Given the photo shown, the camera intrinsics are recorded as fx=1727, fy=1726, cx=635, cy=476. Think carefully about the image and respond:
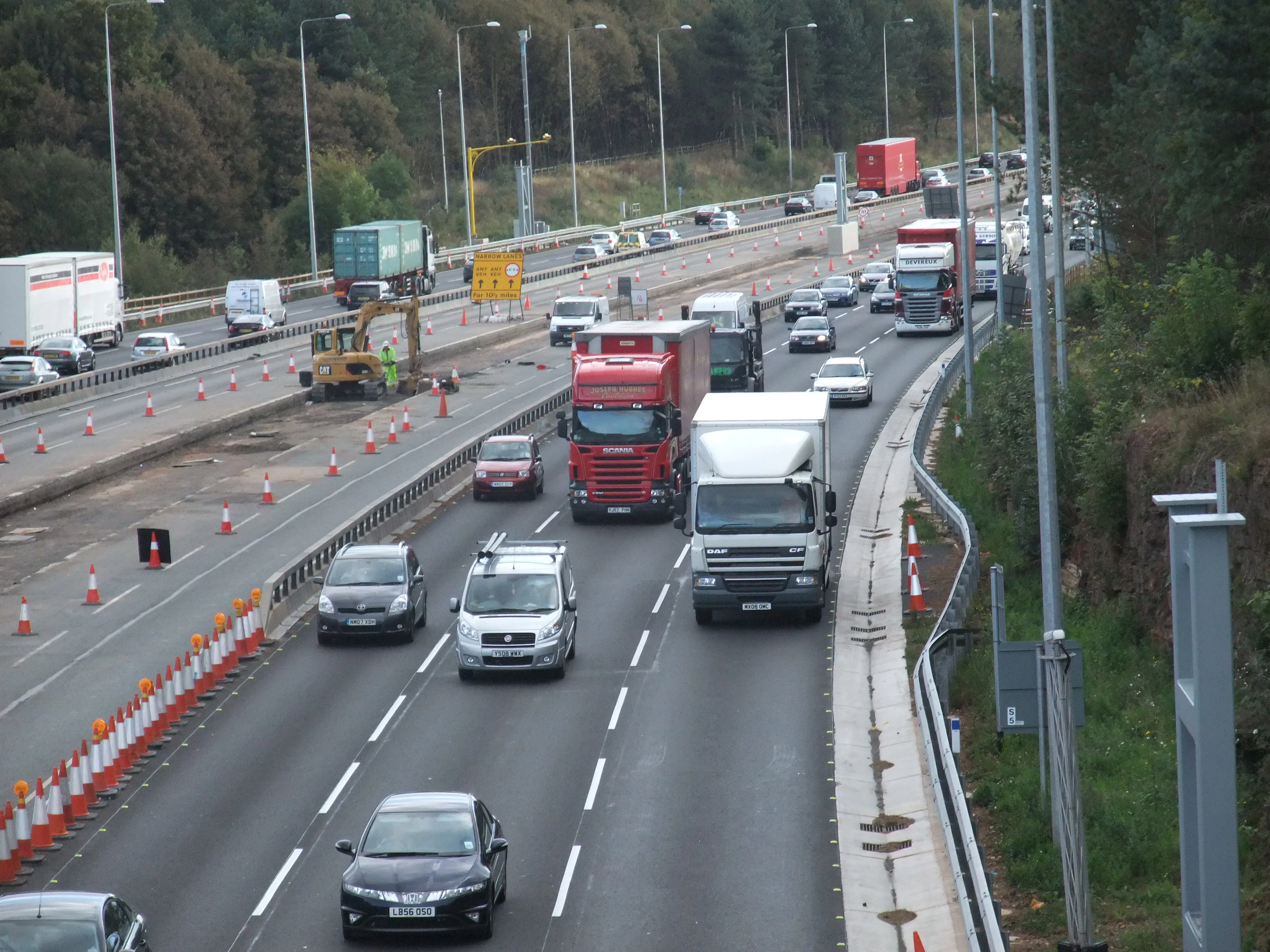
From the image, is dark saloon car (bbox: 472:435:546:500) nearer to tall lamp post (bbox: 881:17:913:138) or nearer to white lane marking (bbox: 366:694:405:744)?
white lane marking (bbox: 366:694:405:744)

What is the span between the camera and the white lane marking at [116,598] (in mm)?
33375

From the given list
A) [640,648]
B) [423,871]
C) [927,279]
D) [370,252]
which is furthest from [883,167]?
[423,871]

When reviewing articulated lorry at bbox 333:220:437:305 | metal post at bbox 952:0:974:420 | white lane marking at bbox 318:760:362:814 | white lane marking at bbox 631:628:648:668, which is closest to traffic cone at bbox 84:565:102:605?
white lane marking at bbox 631:628:648:668

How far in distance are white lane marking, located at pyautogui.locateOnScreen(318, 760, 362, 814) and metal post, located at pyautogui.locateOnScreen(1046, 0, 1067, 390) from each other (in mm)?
16040

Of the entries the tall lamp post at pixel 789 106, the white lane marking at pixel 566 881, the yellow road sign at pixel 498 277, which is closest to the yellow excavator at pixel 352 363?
the yellow road sign at pixel 498 277

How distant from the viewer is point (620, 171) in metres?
142

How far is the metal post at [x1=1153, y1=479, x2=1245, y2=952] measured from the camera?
37.4ft

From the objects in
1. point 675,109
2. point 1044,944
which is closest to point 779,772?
point 1044,944

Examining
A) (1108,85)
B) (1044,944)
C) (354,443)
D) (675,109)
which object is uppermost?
(675,109)

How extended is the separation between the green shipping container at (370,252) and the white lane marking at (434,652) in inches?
1982

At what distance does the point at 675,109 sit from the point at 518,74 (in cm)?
1744

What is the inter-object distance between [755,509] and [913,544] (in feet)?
13.0

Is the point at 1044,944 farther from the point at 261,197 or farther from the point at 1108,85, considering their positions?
the point at 261,197

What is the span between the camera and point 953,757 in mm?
19703
